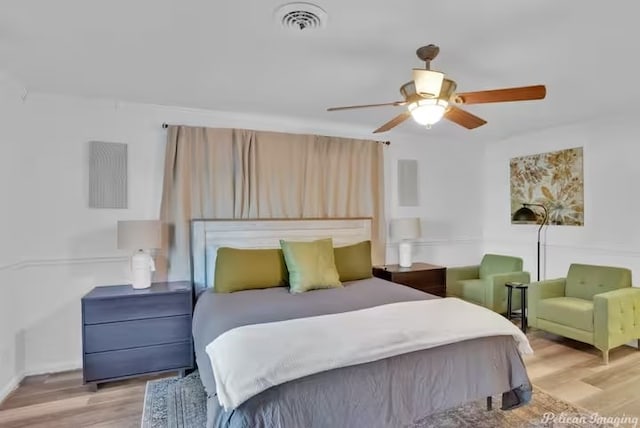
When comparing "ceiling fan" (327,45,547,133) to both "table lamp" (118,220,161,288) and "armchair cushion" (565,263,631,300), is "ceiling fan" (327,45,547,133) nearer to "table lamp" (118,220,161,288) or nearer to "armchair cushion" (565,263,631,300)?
"table lamp" (118,220,161,288)

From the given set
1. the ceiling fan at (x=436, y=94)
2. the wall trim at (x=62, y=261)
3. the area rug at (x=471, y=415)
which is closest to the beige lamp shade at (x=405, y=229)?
the area rug at (x=471, y=415)

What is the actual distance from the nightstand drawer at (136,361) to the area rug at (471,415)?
0.88ft

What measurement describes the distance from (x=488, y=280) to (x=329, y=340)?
10.3 feet

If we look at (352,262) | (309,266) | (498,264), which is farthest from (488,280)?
(309,266)

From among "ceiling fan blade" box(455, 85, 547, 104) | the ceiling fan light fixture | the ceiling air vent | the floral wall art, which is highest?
the ceiling air vent

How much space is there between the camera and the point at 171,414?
2.50 metres

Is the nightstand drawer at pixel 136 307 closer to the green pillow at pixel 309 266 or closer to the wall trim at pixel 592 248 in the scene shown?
the green pillow at pixel 309 266

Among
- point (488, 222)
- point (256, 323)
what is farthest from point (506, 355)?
point (488, 222)

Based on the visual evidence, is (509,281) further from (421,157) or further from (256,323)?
(256,323)

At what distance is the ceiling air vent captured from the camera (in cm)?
182

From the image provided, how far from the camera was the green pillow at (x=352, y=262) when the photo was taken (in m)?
3.55

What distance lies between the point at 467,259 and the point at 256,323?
3.98 meters

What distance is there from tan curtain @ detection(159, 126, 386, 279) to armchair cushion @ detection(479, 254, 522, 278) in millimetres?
1553

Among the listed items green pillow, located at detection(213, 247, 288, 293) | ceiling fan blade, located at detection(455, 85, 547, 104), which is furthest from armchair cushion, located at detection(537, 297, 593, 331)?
green pillow, located at detection(213, 247, 288, 293)
